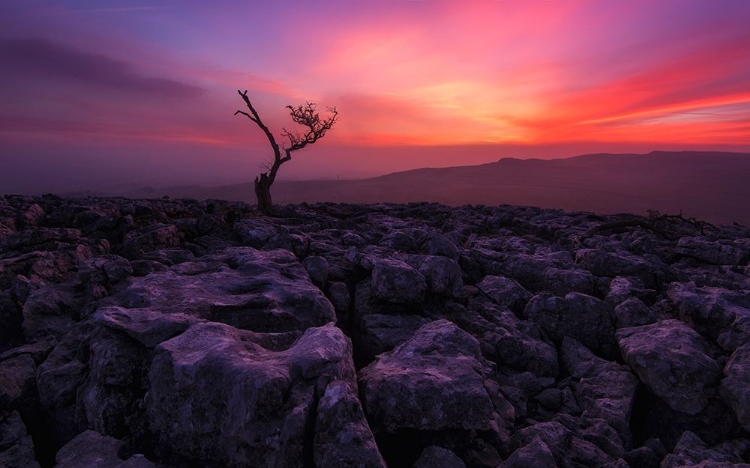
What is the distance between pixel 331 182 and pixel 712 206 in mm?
109146

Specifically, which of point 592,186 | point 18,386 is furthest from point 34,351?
point 592,186

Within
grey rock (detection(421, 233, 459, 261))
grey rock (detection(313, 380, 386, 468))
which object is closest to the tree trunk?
grey rock (detection(421, 233, 459, 261))

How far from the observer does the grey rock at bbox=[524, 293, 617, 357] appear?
7.56m

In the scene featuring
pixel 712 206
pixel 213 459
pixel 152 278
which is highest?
pixel 152 278

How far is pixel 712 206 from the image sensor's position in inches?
3002

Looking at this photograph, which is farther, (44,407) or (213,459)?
(44,407)

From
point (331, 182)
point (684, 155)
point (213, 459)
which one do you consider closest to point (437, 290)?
point (213, 459)

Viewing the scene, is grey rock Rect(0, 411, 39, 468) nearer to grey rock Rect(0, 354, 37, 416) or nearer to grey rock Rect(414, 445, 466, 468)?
grey rock Rect(0, 354, 37, 416)

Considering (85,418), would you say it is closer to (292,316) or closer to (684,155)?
(292,316)

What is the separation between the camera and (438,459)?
4.33m

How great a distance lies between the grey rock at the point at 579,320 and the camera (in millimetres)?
7559

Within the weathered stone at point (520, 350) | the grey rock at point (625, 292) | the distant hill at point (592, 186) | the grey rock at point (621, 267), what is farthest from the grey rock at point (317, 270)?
the distant hill at point (592, 186)

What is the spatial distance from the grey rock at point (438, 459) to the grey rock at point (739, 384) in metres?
4.10

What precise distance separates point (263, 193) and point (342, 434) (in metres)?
17.2
